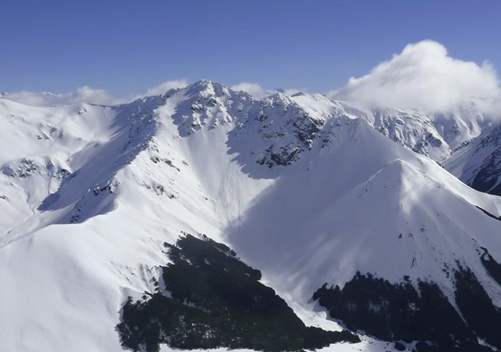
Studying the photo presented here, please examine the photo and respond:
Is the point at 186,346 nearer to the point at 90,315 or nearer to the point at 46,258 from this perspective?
the point at 90,315

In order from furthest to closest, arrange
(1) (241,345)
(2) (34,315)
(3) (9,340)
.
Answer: (1) (241,345)
(2) (34,315)
(3) (9,340)

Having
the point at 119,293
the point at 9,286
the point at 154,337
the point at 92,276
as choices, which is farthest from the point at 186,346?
the point at 9,286

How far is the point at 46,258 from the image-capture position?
199625 millimetres

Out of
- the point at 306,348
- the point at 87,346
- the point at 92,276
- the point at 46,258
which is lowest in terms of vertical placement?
the point at 306,348

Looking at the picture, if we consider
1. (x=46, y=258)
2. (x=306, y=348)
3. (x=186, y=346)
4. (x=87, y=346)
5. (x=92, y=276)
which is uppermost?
(x=46, y=258)

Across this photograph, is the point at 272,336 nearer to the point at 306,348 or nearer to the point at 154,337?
the point at 306,348

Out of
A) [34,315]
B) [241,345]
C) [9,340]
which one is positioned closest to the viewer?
[9,340]

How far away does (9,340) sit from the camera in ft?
526

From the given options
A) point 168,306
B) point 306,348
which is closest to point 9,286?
point 168,306

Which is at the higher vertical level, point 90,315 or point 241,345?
point 90,315

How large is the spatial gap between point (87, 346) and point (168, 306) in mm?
35266

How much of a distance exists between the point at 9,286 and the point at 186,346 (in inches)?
2609

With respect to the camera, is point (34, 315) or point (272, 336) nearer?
point (34, 315)

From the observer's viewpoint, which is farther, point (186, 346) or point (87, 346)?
point (186, 346)
